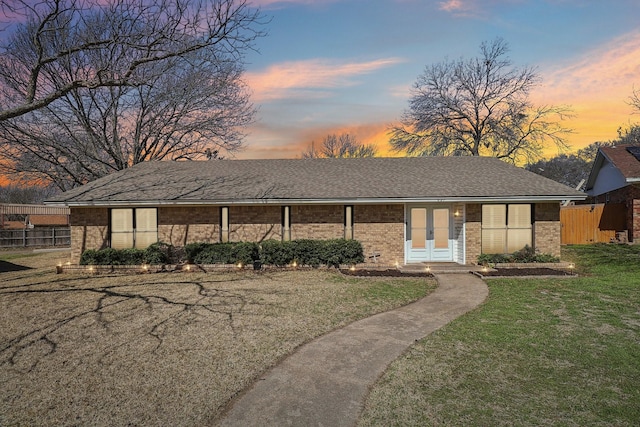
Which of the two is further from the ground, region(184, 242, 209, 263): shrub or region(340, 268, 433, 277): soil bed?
region(184, 242, 209, 263): shrub

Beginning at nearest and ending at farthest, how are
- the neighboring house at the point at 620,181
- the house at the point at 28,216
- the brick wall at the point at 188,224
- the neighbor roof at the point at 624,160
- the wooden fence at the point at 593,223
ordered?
1. the brick wall at the point at 188,224
2. the neighboring house at the point at 620,181
3. the neighbor roof at the point at 624,160
4. the wooden fence at the point at 593,223
5. the house at the point at 28,216

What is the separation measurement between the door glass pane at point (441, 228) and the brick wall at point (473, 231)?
808mm

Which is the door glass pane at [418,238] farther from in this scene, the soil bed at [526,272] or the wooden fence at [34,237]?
the wooden fence at [34,237]

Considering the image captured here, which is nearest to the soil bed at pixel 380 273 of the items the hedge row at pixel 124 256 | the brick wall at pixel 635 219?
the hedge row at pixel 124 256

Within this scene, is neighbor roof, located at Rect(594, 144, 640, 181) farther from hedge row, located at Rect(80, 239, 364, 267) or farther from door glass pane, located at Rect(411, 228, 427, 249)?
hedge row, located at Rect(80, 239, 364, 267)

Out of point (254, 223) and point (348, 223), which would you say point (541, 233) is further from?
point (254, 223)

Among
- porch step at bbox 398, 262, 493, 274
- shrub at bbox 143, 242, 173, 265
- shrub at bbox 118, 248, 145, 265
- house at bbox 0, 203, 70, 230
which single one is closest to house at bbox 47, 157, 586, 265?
porch step at bbox 398, 262, 493, 274

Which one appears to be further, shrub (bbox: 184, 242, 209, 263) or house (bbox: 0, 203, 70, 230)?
house (bbox: 0, 203, 70, 230)

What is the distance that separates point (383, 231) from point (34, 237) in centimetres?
2580

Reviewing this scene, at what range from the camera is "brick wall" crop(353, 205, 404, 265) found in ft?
49.4

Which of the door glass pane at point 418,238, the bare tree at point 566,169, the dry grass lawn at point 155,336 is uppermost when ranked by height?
the bare tree at point 566,169

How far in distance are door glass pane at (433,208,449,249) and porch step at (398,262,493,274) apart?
86 cm

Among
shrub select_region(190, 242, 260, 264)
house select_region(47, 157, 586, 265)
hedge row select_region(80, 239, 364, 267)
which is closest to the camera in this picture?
hedge row select_region(80, 239, 364, 267)

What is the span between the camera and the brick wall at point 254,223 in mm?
15461
